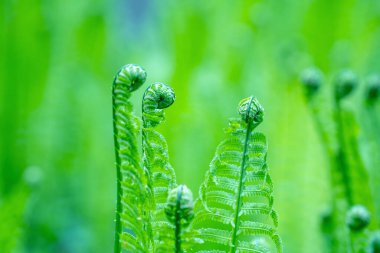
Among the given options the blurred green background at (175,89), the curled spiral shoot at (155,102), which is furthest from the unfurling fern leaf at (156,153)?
the blurred green background at (175,89)

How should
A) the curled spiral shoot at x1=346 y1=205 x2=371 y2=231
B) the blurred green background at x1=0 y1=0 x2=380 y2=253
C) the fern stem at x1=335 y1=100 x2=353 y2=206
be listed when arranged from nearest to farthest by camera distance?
the curled spiral shoot at x1=346 y1=205 x2=371 y2=231 → the fern stem at x1=335 y1=100 x2=353 y2=206 → the blurred green background at x1=0 y1=0 x2=380 y2=253

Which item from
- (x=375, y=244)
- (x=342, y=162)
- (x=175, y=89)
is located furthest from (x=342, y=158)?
(x=175, y=89)

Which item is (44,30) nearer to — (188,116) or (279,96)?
(188,116)

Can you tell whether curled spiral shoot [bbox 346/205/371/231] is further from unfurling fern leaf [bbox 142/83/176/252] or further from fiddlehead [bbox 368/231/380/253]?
unfurling fern leaf [bbox 142/83/176/252]

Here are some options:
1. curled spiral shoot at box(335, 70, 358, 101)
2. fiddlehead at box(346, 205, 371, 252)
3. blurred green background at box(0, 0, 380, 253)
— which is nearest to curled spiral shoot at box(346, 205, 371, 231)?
fiddlehead at box(346, 205, 371, 252)

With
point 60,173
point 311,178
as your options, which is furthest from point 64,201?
point 311,178

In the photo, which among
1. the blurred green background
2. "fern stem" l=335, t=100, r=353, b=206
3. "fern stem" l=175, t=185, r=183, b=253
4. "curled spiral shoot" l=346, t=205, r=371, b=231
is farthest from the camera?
the blurred green background

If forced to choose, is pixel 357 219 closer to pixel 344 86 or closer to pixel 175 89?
pixel 344 86

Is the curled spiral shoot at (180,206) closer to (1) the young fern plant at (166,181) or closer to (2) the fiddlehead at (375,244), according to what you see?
(1) the young fern plant at (166,181)
